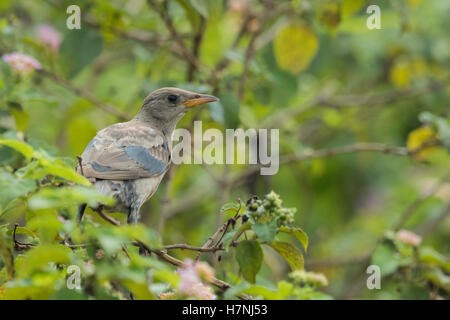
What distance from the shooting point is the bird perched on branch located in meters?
3.39

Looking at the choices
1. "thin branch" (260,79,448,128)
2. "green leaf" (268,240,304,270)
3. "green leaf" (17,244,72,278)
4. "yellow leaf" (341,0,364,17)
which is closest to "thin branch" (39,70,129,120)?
"thin branch" (260,79,448,128)

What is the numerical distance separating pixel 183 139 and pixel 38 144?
5.13ft

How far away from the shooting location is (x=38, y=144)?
10.4 feet

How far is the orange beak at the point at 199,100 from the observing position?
3.94m

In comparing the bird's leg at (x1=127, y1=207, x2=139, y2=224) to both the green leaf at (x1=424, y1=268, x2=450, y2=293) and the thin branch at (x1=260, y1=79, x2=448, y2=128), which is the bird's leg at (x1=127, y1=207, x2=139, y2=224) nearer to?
the green leaf at (x1=424, y1=268, x2=450, y2=293)

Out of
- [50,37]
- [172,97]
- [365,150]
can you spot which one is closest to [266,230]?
[172,97]

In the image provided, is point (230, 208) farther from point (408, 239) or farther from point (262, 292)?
point (408, 239)

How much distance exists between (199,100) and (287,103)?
94 centimetres

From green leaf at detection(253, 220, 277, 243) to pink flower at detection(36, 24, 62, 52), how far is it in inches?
112

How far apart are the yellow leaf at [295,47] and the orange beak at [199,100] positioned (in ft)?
2.80

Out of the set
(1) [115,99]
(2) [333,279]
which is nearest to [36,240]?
(1) [115,99]
